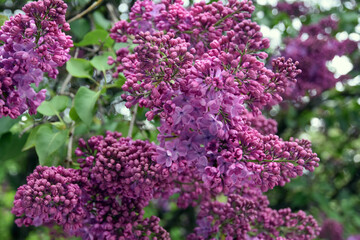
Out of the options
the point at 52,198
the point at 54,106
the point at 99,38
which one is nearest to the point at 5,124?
the point at 54,106

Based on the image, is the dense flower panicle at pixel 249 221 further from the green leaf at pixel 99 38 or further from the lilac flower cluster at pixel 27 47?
the green leaf at pixel 99 38

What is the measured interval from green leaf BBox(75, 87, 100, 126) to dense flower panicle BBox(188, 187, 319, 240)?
61 centimetres

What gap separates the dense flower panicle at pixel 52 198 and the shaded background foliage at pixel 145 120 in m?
0.32

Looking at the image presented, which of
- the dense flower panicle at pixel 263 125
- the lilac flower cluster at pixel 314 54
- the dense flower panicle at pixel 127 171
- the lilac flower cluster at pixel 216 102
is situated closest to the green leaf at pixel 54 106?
the dense flower panicle at pixel 127 171

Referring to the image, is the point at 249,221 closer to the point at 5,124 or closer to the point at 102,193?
the point at 102,193

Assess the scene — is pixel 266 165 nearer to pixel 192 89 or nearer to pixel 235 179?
pixel 235 179

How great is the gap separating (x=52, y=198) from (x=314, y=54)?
249cm

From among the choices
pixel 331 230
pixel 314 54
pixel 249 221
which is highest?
pixel 249 221

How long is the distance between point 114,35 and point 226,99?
0.76 metres

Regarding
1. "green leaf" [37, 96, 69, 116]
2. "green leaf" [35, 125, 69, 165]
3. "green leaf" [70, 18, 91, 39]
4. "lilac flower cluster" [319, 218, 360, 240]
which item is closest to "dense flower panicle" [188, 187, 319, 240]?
"green leaf" [35, 125, 69, 165]

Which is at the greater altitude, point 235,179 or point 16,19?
point 16,19

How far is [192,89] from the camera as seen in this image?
1170 mm

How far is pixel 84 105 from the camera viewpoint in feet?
5.70

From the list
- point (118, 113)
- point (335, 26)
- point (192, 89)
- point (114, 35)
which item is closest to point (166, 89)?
point (192, 89)
